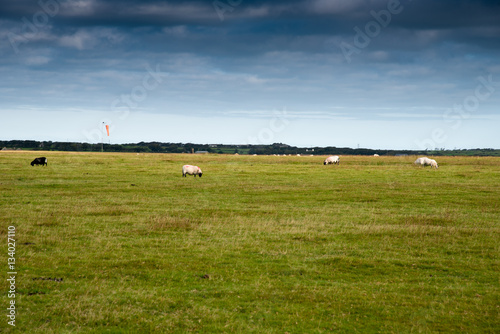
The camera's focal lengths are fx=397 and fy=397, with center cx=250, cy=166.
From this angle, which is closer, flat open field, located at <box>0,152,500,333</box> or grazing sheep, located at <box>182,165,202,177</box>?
flat open field, located at <box>0,152,500,333</box>

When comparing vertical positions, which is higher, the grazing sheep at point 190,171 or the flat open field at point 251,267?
the grazing sheep at point 190,171

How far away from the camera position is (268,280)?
11.5 m

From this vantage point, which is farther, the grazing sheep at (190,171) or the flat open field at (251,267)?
the grazing sheep at (190,171)

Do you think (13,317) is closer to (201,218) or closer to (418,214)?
(201,218)

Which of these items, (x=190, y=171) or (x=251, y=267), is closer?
(x=251, y=267)

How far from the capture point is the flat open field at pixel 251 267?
9.02 metres

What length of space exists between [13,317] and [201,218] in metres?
12.5

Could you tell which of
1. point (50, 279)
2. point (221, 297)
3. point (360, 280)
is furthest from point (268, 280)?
point (50, 279)

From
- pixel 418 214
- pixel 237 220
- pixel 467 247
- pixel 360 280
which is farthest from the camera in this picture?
pixel 418 214

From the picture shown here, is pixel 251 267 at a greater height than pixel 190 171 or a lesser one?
lesser

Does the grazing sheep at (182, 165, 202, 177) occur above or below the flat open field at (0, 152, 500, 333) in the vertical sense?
above

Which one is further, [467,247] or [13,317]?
[467,247]

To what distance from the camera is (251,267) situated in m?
12.7

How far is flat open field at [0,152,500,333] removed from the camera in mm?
9023
